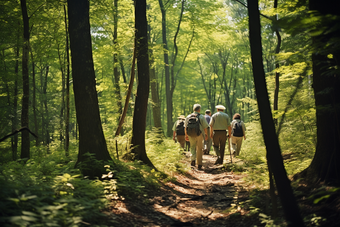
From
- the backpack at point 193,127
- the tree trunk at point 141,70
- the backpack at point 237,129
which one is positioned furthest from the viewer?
the backpack at point 237,129

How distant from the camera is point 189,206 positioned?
5.16 meters

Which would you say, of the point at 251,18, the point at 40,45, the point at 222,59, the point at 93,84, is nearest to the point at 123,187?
the point at 93,84

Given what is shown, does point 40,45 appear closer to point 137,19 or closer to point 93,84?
point 137,19

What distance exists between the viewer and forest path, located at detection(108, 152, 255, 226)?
4.09 meters

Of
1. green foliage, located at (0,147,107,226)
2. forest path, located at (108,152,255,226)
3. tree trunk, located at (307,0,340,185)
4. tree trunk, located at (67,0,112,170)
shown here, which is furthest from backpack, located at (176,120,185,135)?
tree trunk, located at (307,0,340,185)

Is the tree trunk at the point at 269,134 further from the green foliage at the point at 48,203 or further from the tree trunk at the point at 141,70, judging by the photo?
the tree trunk at the point at 141,70

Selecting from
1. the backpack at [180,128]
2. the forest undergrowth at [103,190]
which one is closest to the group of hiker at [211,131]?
the forest undergrowth at [103,190]

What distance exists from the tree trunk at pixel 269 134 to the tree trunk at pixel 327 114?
4.06 feet

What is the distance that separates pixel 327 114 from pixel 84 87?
473 cm

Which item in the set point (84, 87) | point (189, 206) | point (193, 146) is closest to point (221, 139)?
point (193, 146)

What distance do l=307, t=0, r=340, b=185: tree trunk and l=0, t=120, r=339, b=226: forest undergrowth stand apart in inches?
14.8

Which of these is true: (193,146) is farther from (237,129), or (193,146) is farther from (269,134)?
(269,134)

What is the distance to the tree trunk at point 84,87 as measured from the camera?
218 inches

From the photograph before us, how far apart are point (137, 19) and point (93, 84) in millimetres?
2902
